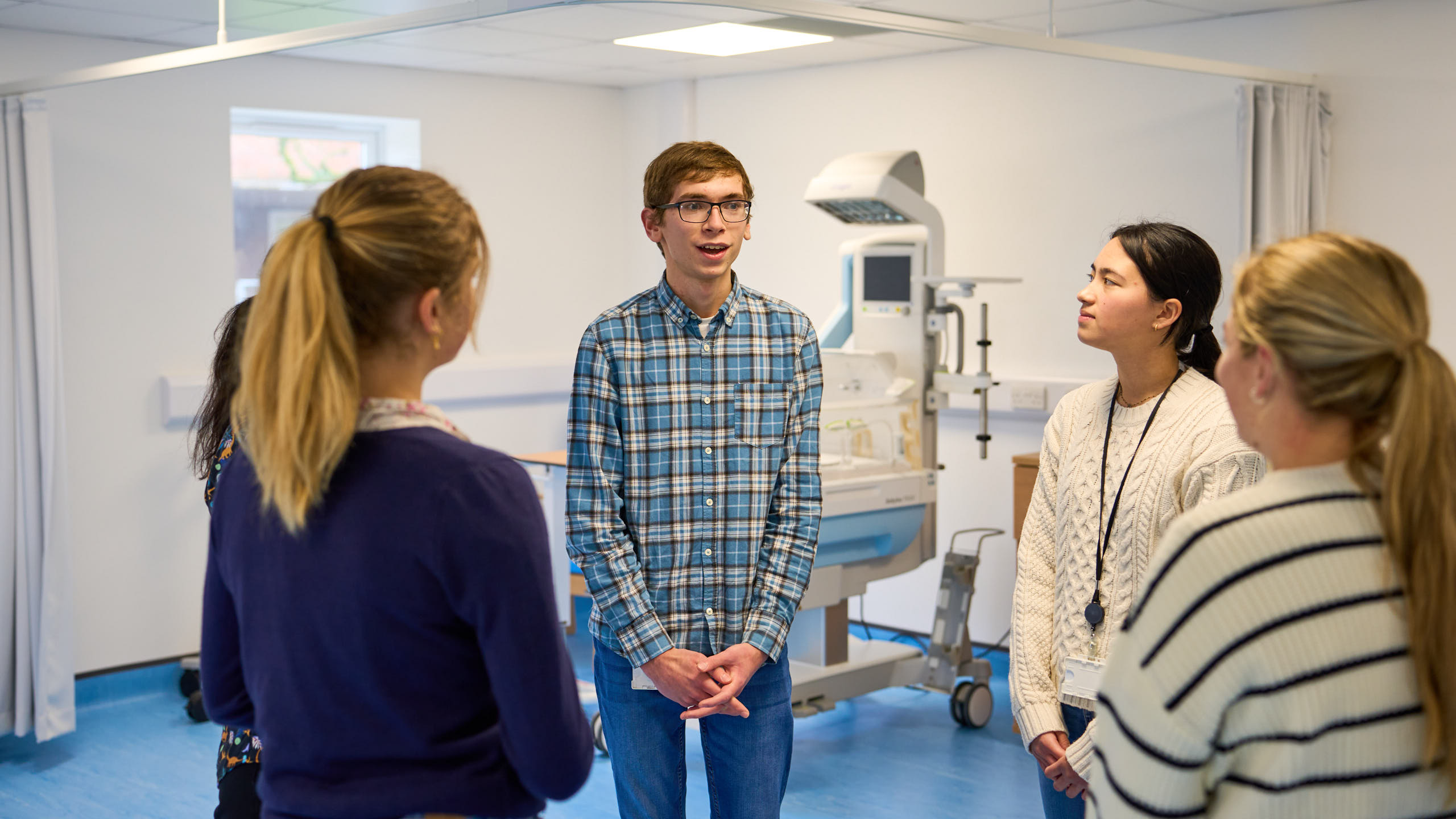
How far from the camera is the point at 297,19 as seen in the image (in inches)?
170

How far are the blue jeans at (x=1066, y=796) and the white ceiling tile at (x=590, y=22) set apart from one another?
9.52 feet

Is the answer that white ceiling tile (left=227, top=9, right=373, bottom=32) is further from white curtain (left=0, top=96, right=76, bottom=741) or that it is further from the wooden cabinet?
the wooden cabinet

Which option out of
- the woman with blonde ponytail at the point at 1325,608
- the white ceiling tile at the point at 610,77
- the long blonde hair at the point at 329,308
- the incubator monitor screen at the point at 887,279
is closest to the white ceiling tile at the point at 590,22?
the white ceiling tile at the point at 610,77

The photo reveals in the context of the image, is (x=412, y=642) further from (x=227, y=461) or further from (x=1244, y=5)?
(x=1244, y=5)

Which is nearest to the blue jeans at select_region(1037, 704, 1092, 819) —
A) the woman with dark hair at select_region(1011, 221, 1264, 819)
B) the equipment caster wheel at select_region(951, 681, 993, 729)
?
the woman with dark hair at select_region(1011, 221, 1264, 819)

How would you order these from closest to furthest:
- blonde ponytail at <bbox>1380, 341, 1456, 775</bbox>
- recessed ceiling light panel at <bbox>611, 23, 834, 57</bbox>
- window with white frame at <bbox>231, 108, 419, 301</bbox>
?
blonde ponytail at <bbox>1380, 341, 1456, 775</bbox> < recessed ceiling light panel at <bbox>611, 23, 834, 57</bbox> < window with white frame at <bbox>231, 108, 419, 301</bbox>

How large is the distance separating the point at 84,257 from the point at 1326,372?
14.8ft

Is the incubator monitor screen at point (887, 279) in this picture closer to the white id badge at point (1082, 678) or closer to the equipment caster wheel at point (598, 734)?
the equipment caster wheel at point (598, 734)

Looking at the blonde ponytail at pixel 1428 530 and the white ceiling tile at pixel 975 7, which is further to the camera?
the white ceiling tile at pixel 975 7

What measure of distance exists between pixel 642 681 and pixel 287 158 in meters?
4.10

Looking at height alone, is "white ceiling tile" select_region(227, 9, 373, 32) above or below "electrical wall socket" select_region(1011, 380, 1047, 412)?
above

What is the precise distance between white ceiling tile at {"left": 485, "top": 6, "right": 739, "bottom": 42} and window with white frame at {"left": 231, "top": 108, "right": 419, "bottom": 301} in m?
0.88

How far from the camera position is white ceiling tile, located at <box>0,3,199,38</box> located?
166 inches

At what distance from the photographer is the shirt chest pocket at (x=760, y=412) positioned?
2.10m
